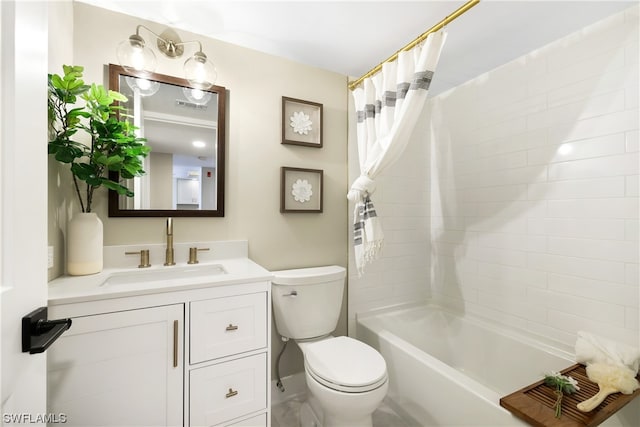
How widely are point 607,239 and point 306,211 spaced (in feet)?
5.62

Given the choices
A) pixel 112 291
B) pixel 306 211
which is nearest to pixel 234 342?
pixel 112 291

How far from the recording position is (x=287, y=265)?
1984mm

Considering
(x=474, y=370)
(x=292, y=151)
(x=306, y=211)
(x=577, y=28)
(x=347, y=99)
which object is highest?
(x=577, y=28)

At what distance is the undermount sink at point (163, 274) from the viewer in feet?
4.67

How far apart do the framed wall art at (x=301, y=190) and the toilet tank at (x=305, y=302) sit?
18.0 inches

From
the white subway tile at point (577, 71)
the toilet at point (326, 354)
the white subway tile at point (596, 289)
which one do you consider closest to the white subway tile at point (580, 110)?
the white subway tile at point (577, 71)

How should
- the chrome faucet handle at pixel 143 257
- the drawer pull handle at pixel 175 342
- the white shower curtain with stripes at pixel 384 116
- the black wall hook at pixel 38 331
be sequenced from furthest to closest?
the chrome faucet handle at pixel 143 257, the white shower curtain with stripes at pixel 384 116, the drawer pull handle at pixel 175 342, the black wall hook at pixel 38 331

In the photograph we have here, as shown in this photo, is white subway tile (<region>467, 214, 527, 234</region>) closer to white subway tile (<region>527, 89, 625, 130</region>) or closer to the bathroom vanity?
white subway tile (<region>527, 89, 625, 130</region>)

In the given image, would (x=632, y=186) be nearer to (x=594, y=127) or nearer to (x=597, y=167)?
(x=597, y=167)

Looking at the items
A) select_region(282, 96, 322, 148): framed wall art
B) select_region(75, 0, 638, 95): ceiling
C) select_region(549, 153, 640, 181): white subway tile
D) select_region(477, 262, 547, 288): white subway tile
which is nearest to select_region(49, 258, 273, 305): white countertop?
select_region(282, 96, 322, 148): framed wall art

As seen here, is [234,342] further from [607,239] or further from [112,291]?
[607,239]

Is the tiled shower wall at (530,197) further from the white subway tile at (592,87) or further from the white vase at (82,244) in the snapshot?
the white vase at (82,244)

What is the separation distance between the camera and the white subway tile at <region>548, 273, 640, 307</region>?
1454mm

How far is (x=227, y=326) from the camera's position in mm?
1280
